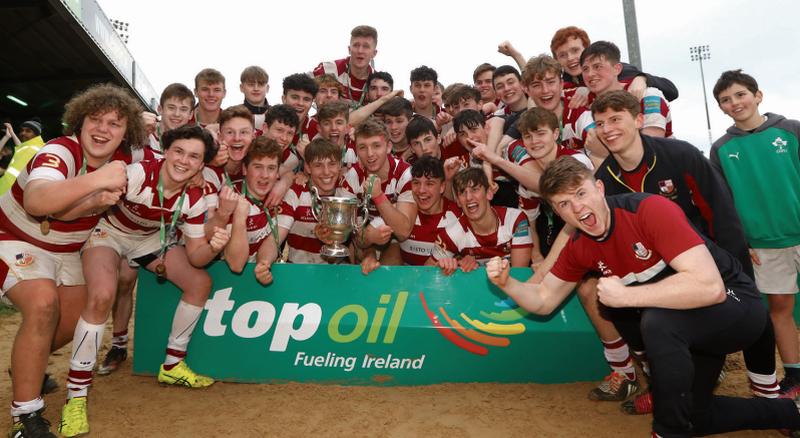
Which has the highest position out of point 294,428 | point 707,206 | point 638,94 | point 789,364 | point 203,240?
point 638,94

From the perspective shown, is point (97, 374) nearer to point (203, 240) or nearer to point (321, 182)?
point (203, 240)

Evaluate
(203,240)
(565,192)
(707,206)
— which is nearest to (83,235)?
(203,240)

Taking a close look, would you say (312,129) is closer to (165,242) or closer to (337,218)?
(337,218)

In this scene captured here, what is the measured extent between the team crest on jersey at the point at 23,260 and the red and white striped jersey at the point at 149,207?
2.37 ft

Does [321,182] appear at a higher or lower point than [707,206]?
higher

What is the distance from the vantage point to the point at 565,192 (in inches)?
118

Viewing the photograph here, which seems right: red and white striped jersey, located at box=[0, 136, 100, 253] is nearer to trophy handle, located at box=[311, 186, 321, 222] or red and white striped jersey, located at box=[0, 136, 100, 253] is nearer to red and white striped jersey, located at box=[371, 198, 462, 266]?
trophy handle, located at box=[311, 186, 321, 222]

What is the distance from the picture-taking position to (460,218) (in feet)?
15.7

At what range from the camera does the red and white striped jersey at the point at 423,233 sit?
5035mm

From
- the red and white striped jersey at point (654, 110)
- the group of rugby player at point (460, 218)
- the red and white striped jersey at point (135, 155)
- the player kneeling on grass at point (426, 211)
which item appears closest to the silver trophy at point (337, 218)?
the group of rugby player at point (460, 218)

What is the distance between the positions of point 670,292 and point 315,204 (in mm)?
3262

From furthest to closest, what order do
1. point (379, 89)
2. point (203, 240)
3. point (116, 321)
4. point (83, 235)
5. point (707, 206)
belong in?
point (379, 89)
point (116, 321)
point (203, 240)
point (83, 235)
point (707, 206)

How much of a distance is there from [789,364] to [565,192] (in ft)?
8.56

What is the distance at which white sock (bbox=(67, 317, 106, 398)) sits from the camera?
3.57 m
